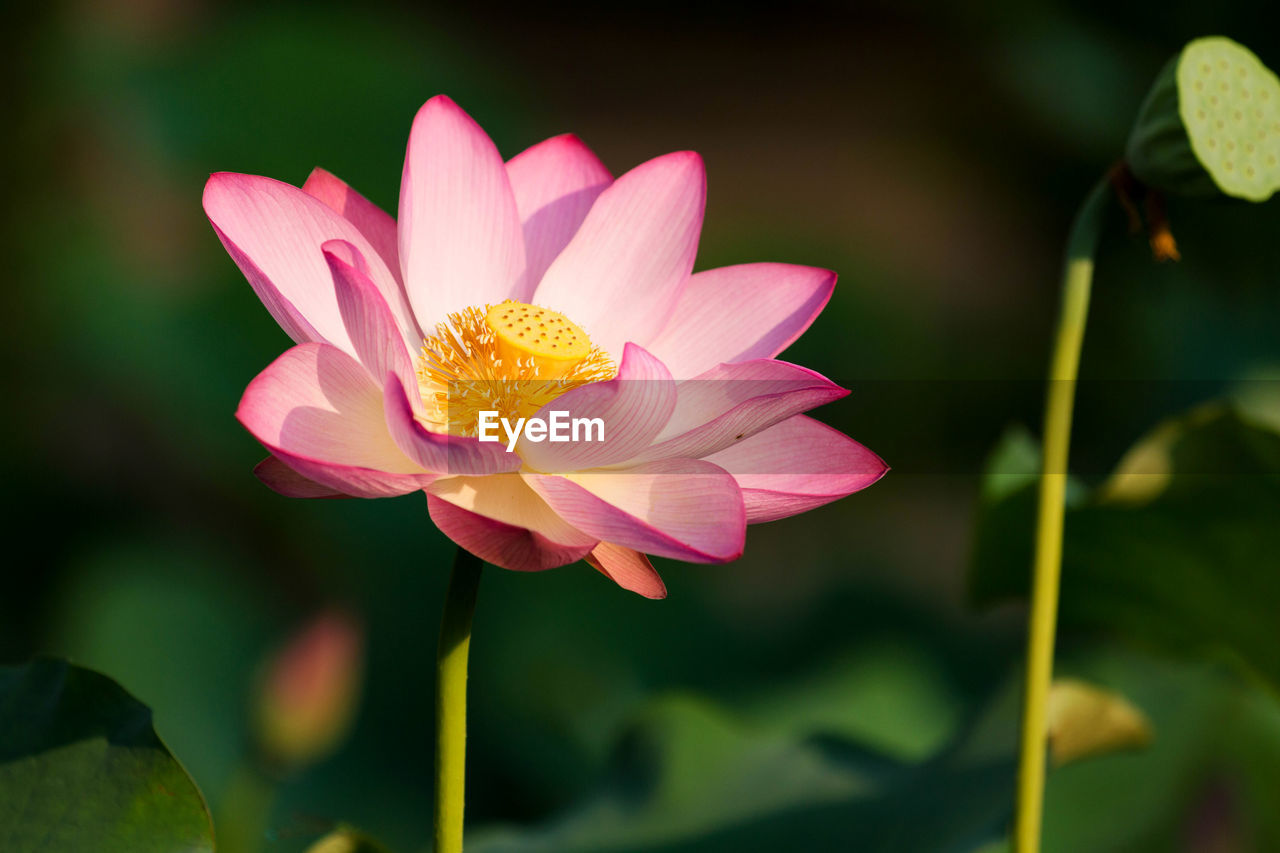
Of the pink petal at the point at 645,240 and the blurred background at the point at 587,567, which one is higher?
the pink petal at the point at 645,240

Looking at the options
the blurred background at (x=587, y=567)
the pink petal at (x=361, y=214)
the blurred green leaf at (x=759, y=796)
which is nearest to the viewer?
the pink petal at (x=361, y=214)

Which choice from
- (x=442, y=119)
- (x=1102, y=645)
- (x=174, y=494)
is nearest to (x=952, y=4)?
(x=1102, y=645)

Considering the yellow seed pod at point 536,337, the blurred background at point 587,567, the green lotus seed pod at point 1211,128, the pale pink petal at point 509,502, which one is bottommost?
the blurred background at point 587,567

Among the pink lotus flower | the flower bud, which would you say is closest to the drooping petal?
the pink lotus flower

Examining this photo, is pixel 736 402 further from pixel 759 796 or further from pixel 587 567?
pixel 587 567

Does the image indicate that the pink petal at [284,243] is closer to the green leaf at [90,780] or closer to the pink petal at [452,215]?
the pink petal at [452,215]

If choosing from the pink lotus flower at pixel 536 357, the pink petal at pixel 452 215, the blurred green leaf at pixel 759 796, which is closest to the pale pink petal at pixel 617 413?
the pink lotus flower at pixel 536 357
